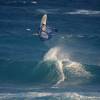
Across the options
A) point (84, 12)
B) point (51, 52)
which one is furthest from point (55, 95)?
point (84, 12)

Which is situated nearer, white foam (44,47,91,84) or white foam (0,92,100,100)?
white foam (0,92,100,100)

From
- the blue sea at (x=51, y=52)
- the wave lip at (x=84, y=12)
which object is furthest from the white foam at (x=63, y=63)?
the wave lip at (x=84, y=12)

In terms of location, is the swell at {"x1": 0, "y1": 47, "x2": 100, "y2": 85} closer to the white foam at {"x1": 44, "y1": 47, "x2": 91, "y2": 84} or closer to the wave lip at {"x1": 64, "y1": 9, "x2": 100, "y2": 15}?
the white foam at {"x1": 44, "y1": 47, "x2": 91, "y2": 84}

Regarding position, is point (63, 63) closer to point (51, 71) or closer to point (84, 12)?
point (51, 71)

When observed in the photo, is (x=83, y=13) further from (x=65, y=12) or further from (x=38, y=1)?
(x=38, y=1)

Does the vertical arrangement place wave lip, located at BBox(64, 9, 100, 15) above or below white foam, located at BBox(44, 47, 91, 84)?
above

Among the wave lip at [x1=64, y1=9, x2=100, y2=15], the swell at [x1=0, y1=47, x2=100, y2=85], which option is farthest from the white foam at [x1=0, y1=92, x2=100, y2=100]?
the wave lip at [x1=64, y1=9, x2=100, y2=15]

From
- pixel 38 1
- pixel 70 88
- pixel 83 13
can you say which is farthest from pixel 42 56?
pixel 38 1

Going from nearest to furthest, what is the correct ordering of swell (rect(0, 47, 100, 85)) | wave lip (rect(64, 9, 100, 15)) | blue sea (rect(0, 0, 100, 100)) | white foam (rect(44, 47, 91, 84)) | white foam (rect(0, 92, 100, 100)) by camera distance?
white foam (rect(0, 92, 100, 100)) < blue sea (rect(0, 0, 100, 100)) < swell (rect(0, 47, 100, 85)) < white foam (rect(44, 47, 91, 84)) < wave lip (rect(64, 9, 100, 15))
